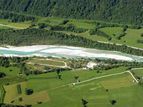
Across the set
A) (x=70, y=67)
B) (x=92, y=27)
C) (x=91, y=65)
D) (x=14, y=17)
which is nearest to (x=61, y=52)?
(x=70, y=67)

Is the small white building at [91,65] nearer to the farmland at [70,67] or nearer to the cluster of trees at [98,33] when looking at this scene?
the farmland at [70,67]

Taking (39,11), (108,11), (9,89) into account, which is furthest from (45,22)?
(9,89)

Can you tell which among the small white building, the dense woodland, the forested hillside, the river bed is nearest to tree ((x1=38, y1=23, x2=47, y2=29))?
the dense woodland

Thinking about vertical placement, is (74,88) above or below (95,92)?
above

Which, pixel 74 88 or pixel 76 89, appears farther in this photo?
pixel 74 88

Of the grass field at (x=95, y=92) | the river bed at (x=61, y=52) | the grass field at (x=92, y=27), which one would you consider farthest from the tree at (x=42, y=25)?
the grass field at (x=95, y=92)

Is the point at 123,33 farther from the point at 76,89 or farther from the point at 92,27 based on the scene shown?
the point at 76,89

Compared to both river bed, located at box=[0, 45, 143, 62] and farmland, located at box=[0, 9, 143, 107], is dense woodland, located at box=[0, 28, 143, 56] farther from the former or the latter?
river bed, located at box=[0, 45, 143, 62]
